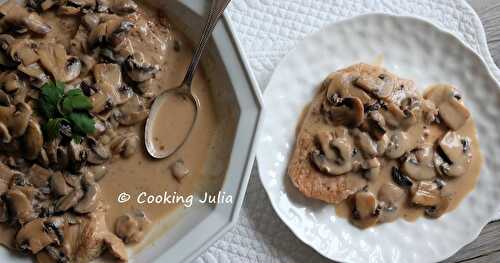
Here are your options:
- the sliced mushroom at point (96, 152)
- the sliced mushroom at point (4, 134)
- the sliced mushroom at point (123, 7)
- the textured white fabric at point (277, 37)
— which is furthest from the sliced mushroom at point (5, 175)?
the textured white fabric at point (277, 37)

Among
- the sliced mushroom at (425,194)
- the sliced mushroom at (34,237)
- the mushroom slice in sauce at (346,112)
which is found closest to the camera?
the sliced mushroom at (34,237)

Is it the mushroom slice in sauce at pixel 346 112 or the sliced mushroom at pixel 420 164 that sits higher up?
the mushroom slice in sauce at pixel 346 112

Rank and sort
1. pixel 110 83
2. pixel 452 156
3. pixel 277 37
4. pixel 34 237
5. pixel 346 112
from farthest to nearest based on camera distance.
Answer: pixel 277 37 < pixel 452 156 < pixel 346 112 < pixel 110 83 < pixel 34 237

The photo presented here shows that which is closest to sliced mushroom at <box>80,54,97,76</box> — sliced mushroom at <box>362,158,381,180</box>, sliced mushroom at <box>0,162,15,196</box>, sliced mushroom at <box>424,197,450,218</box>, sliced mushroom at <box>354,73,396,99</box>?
sliced mushroom at <box>0,162,15,196</box>

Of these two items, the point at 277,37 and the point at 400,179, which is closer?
the point at 400,179

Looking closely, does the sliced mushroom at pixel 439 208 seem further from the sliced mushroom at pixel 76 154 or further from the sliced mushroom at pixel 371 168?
the sliced mushroom at pixel 76 154

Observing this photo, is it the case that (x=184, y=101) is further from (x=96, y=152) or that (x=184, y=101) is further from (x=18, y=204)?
(x=18, y=204)

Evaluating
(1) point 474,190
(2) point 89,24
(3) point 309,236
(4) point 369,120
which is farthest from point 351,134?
(2) point 89,24

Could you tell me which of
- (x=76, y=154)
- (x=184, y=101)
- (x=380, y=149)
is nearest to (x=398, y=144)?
(x=380, y=149)
